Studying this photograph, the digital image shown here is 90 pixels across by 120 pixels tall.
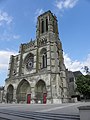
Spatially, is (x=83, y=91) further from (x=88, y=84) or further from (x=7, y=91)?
(x=7, y=91)

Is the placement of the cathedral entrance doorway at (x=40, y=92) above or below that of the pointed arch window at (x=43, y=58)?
below

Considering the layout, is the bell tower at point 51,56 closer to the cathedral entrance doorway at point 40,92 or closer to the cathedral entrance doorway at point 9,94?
the cathedral entrance doorway at point 40,92

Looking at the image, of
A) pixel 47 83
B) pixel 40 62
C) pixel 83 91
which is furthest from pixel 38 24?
pixel 83 91

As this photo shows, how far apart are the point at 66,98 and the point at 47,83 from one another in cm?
652

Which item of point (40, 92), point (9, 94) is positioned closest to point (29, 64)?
point (40, 92)

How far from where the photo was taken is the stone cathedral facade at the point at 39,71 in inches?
1142

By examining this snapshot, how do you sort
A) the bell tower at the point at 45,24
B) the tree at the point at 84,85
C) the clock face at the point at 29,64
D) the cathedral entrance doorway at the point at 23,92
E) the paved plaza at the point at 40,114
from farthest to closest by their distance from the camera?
the bell tower at the point at 45,24
the clock face at the point at 29,64
the tree at the point at 84,85
the cathedral entrance doorway at the point at 23,92
the paved plaza at the point at 40,114

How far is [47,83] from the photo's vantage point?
1118 inches

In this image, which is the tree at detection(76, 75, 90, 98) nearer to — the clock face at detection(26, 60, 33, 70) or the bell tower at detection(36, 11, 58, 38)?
the clock face at detection(26, 60, 33, 70)

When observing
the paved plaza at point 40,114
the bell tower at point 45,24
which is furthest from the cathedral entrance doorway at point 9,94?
the paved plaza at point 40,114

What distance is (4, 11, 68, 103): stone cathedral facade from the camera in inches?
1142

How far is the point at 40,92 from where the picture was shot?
30672mm

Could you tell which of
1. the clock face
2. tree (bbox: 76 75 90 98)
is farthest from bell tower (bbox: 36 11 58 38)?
tree (bbox: 76 75 90 98)

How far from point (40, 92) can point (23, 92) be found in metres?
5.26
